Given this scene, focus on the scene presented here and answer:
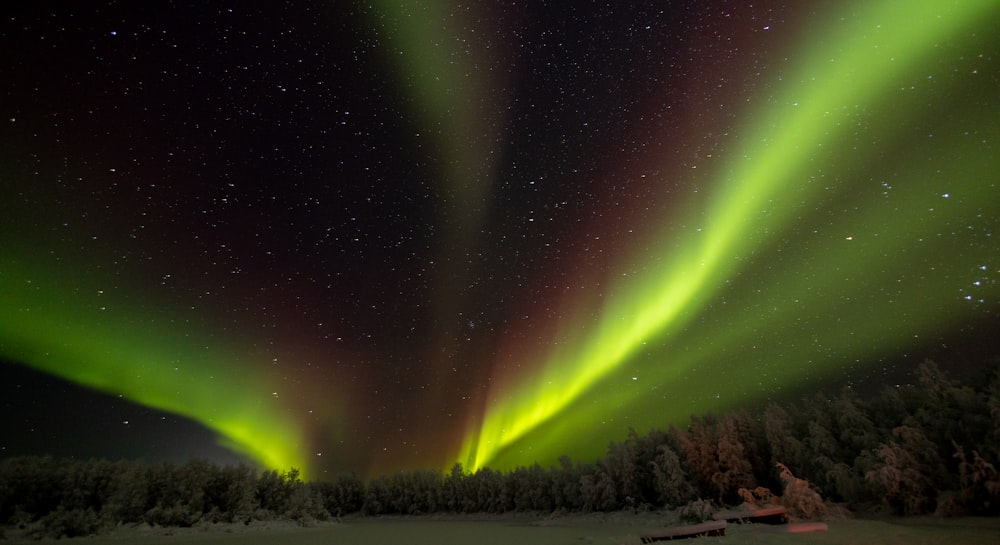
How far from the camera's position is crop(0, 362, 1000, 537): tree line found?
20.0 meters

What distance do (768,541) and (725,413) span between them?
24200 millimetres

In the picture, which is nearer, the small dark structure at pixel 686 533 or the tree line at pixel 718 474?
the small dark structure at pixel 686 533

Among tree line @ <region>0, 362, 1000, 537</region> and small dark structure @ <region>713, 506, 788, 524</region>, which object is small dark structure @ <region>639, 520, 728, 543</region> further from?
tree line @ <region>0, 362, 1000, 537</region>

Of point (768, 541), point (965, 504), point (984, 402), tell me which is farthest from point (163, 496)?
point (984, 402)

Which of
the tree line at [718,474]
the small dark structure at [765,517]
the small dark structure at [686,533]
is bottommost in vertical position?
the small dark structure at [686,533]

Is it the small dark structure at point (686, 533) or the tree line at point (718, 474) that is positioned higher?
the tree line at point (718, 474)

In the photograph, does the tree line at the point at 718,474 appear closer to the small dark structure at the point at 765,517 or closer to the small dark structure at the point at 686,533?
the small dark structure at the point at 765,517

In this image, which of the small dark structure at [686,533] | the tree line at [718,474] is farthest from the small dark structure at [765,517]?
the small dark structure at [686,533]

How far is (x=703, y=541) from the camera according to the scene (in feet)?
47.2

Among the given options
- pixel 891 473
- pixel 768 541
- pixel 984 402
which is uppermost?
pixel 984 402

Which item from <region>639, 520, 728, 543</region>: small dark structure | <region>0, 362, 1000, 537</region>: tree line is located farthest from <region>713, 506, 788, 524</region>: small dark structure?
<region>639, 520, 728, 543</region>: small dark structure

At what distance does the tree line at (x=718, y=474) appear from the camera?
19953 mm

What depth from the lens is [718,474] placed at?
3262 cm

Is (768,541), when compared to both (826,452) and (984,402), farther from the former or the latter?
(826,452)
